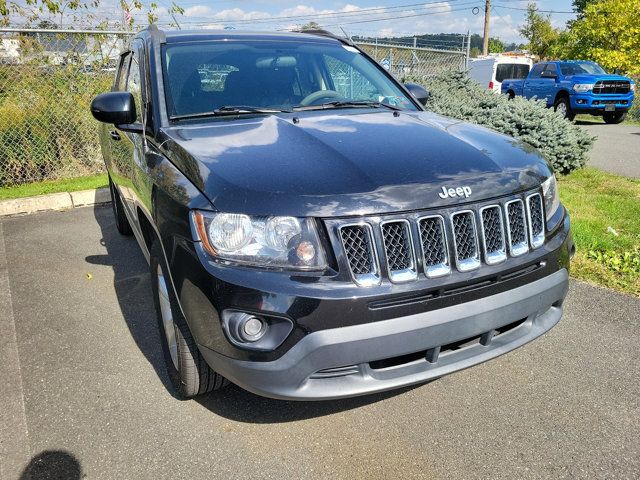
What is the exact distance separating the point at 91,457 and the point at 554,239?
2.37m

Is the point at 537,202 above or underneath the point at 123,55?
underneath

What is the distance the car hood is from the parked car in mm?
14684

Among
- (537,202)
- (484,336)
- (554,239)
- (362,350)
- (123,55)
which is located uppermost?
(123,55)

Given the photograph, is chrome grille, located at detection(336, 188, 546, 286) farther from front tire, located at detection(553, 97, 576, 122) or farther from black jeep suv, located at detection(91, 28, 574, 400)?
front tire, located at detection(553, 97, 576, 122)

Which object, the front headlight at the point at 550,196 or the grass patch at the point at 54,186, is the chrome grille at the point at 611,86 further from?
the front headlight at the point at 550,196

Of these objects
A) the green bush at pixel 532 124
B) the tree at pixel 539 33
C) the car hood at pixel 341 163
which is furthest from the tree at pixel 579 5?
the car hood at pixel 341 163

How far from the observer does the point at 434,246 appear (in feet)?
7.00

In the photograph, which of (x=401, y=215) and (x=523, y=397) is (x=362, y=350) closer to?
(x=401, y=215)

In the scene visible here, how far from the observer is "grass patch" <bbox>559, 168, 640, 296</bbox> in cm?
431

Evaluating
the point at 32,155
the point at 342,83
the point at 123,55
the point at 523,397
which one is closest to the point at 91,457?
the point at 523,397

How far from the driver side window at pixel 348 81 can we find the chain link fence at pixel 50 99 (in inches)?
205

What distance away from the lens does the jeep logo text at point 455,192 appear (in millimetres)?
2145

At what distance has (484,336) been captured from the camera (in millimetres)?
2355

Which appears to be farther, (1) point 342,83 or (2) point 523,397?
(1) point 342,83
